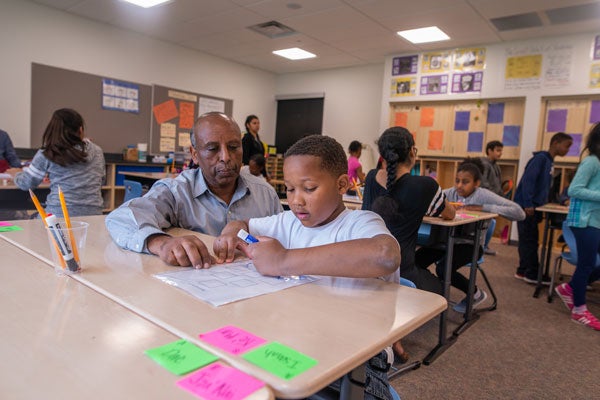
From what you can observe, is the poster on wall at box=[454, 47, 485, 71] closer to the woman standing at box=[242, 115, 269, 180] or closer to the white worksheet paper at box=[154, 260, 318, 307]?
the woman standing at box=[242, 115, 269, 180]

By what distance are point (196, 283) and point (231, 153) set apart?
2.41 ft

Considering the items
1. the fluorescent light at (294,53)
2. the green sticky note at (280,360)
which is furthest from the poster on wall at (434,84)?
the green sticky note at (280,360)

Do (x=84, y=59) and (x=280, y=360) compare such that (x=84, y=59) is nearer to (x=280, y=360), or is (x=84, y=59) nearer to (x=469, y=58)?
(x=469, y=58)

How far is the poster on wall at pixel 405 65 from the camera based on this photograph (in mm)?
5980

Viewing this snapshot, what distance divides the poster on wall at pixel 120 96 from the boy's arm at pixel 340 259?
5.54 m

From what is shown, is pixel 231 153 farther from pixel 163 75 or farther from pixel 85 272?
pixel 163 75

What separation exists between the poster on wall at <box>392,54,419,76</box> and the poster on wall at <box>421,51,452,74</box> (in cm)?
12

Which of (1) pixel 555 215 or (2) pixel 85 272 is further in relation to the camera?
(1) pixel 555 215

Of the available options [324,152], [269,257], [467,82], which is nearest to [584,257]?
[324,152]

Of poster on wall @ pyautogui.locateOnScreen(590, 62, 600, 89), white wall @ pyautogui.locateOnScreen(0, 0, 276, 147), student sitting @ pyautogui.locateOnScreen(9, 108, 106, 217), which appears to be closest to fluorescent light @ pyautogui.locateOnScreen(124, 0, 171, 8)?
white wall @ pyautogui.locateOnScreen(0, 0, 276, 147)

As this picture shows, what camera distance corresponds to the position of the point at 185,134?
6.66 meters

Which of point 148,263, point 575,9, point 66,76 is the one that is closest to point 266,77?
point 66,76

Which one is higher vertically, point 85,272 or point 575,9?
point 575,9

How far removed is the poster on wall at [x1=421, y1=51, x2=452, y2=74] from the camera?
5.70 m
